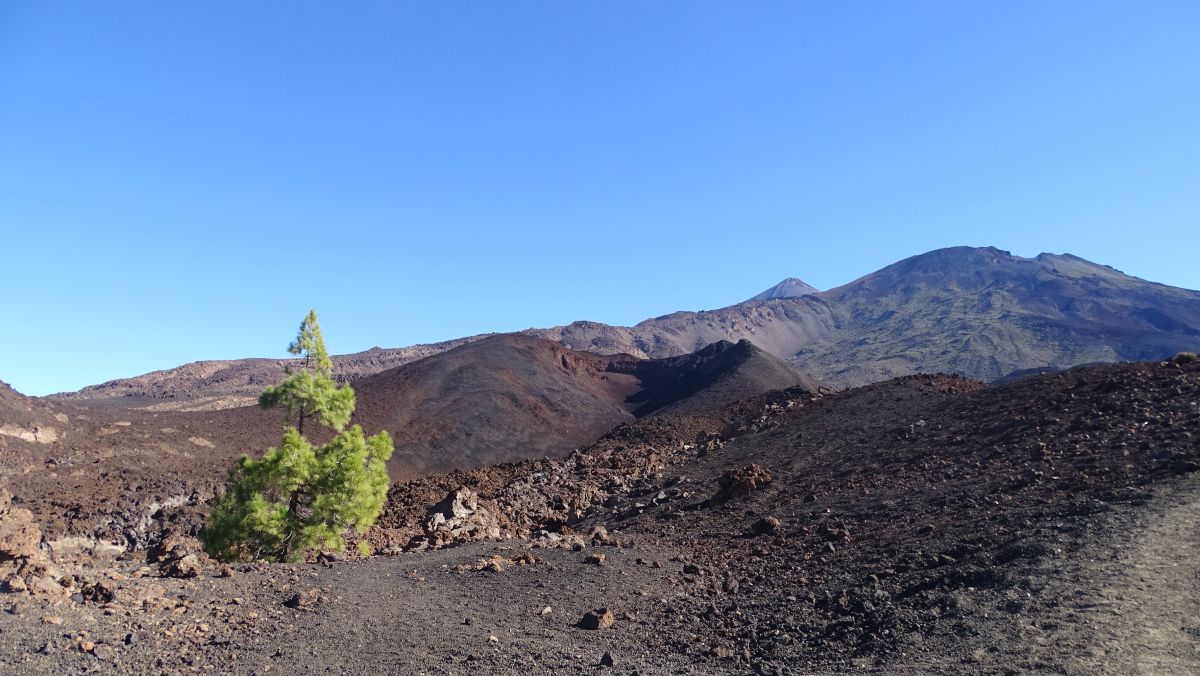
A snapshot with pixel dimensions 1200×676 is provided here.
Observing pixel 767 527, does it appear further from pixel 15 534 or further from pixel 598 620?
pixel 15 534

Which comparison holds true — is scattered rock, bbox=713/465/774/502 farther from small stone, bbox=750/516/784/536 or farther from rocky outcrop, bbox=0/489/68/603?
rocky outcrop, bbox=0/489/68/603

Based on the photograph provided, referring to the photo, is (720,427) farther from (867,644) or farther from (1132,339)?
(1132,339)

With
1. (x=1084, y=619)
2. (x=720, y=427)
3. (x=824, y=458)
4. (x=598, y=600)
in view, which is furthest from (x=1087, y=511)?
(x=720, y=427)

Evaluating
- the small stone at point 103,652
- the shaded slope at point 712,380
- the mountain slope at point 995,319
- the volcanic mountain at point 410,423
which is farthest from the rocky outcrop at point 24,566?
the mountain slope at point 995,319

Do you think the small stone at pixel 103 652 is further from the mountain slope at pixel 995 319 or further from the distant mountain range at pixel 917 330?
the mountain slope at pixel 995 319

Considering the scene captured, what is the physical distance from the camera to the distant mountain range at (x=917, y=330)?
294 feet

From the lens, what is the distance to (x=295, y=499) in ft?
46.8

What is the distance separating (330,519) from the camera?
14211 millimetres

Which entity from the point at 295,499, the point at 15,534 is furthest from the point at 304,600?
the point at 295,499

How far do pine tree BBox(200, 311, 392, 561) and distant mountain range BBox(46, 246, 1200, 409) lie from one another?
5358cm

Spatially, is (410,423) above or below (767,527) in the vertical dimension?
above

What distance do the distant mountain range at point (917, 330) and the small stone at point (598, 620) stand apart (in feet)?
200

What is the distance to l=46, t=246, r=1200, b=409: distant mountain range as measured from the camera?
8956 cm

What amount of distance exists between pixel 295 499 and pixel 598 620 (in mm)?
7727
